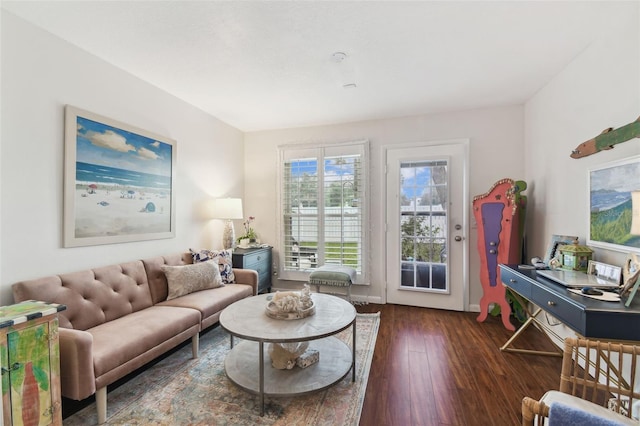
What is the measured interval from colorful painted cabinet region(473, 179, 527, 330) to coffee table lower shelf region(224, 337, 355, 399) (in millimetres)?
1826

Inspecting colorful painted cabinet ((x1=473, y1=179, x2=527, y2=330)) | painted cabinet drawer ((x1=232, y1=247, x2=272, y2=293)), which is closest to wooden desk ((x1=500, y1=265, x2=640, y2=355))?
colorful painted cabinet ((x1=473, y1=179, x2=527, y2=330))

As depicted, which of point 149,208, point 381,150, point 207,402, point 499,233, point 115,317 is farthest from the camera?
point 381,150

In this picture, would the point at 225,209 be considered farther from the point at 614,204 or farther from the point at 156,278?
the point at 614,204

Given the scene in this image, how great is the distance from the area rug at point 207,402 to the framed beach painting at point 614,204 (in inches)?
77.6

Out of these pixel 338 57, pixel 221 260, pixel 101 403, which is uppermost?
pixel 338 57

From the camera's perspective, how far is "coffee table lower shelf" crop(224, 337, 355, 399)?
196 cm

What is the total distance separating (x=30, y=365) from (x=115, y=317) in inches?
33.3

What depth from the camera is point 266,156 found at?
455cm

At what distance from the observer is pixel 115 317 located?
2316 millimetres

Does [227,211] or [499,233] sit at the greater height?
[227,211]

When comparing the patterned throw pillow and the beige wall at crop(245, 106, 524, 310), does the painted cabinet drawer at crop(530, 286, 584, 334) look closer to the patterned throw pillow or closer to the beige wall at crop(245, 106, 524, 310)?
the beige wall at crop(245, 106, 524, 310)

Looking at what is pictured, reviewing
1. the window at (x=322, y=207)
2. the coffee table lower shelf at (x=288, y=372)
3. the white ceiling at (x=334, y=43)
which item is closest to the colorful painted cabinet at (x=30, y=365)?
the coffee table lower shelf at (x=288, y=372)

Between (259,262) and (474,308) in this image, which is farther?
(259,262)

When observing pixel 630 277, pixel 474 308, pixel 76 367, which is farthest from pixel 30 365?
pixel 474 308
